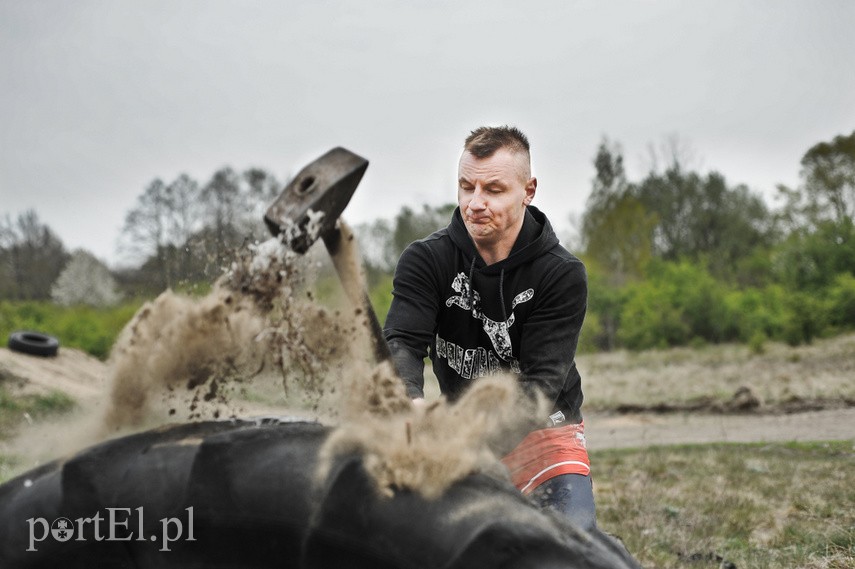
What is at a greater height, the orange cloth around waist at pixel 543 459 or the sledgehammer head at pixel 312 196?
the sledgehammer head at pixel 312 196

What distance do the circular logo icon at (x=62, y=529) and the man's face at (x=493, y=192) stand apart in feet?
5.99

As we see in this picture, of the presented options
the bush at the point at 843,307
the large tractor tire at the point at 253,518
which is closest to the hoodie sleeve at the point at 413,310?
the large tractor tire at the point at 253,518

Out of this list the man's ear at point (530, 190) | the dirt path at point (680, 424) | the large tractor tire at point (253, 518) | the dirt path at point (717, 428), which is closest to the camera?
the large tractor tire at point (253, 518)

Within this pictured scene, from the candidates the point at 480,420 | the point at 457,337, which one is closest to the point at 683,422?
the point at 457,337

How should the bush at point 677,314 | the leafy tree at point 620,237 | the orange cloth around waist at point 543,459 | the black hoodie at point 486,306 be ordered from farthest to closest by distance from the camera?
the leafy tree at point 620,237, the bush at point 677,314, the orange cloth around waist at point 543,459, the black hoodie at point 486,306

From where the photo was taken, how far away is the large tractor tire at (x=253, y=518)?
1507mm

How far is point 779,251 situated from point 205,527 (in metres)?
32.1

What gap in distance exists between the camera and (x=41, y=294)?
24922 mm

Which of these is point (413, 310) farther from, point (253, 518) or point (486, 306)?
point (253, 518)

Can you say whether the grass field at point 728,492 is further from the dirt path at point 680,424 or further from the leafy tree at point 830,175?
the leafy tree at point 830,175

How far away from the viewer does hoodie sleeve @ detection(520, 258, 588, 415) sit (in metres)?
2.91

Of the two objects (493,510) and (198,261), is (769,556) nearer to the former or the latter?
(493,510)

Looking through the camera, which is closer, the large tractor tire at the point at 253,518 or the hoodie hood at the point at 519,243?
the large tractor tire at the point at 253,518

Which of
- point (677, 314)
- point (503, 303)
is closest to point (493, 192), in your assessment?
point (503, 303)
